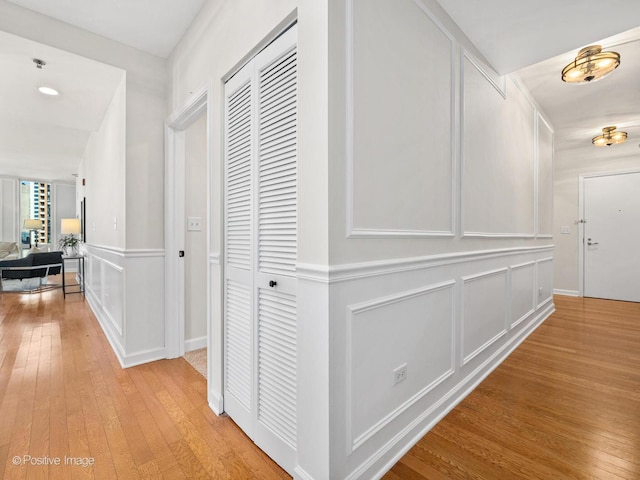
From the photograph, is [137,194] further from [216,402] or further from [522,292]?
[522,292]

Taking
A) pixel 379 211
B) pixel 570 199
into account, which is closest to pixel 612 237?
pixel 570 199

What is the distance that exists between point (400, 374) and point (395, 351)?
137mm

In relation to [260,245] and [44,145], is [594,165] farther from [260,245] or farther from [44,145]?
[44,145]

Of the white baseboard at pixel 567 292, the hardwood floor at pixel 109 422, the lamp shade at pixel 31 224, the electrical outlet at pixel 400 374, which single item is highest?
the lamp shade at pixel 31 224

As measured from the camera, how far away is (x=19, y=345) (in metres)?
2.94

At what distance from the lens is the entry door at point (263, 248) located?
1.38 meters

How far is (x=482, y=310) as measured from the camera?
2.24m

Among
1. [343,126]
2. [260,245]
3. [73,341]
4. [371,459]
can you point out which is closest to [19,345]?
[73,341]

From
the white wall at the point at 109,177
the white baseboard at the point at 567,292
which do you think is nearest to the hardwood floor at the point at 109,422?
the white wall at the point at 109,177

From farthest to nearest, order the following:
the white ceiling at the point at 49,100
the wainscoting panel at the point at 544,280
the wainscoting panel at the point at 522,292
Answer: the wainscoting panel at the point at 544,280 → the wainscoting panel at the point at 522,292 → the white ceiling at the point at 49,100

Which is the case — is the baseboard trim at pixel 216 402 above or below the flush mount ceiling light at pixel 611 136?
below

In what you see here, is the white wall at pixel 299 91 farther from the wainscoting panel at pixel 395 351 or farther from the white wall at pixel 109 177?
the white wall at pixel 109 177

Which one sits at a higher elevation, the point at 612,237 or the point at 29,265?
the point at 612,237

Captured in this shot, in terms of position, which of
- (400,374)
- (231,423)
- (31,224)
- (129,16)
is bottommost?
(231,423)
